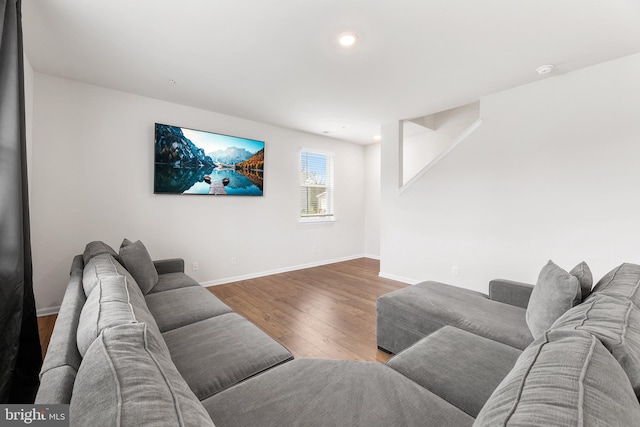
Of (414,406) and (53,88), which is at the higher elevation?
(53,88)

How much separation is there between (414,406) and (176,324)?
148cm

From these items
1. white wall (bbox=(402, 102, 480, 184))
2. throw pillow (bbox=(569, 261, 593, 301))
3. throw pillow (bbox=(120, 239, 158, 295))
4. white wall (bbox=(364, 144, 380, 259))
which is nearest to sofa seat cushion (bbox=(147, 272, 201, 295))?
throw pillow (bbox=(120, 239, 158, 295))

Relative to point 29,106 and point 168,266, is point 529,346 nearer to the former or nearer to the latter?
point 168,266

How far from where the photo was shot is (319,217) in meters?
5.44

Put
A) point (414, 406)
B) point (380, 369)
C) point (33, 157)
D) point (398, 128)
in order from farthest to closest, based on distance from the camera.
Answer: point (398, 128), point (33, 157), point (380, 369), point (414, 406)

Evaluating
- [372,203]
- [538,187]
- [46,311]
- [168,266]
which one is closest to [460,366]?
[538,187]

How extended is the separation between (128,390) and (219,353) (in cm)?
88

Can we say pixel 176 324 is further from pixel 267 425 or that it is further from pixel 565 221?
pixel 565 221

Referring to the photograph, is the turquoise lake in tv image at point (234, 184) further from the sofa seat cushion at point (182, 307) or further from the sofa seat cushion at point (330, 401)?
Result: the sofa seat cushion at point (330, 401)

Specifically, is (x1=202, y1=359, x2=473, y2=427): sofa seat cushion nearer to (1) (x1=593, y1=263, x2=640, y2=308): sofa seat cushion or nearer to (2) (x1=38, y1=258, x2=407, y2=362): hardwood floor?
(1) (x1=593, y1=263, x2=640, y2=308): sofa seat cushion

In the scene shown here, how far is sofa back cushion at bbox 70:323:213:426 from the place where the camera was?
22.4 inches

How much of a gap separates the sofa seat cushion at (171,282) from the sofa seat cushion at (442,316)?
5.73ft

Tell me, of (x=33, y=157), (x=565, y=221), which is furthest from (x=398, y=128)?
(x=33, y=157)

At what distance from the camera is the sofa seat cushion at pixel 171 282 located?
2478mm
